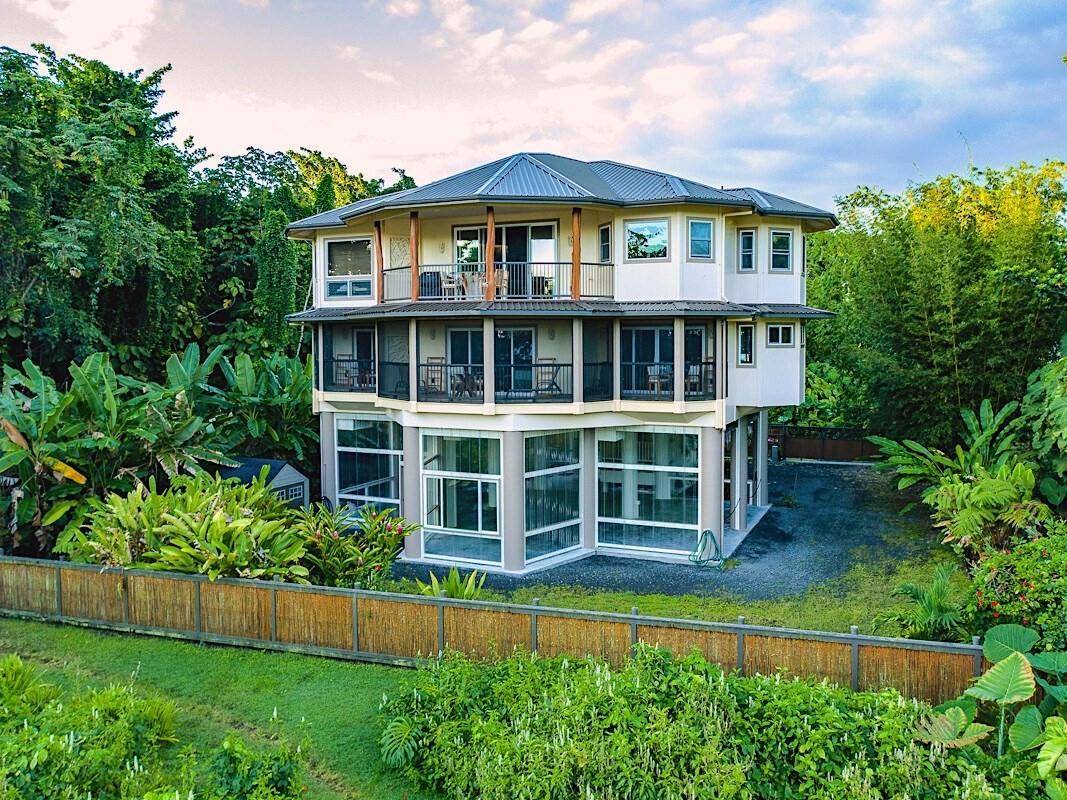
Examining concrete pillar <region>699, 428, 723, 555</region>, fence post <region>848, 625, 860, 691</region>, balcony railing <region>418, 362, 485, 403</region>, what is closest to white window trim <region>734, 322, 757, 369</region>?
concrete pillar <region>699, 428, 723, 555</region>

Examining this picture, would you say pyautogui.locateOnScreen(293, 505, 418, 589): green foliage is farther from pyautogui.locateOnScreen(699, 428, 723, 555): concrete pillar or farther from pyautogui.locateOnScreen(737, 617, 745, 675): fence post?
pyautogui.locateOnScreen(699, 428, 723, 555): concrete pillar

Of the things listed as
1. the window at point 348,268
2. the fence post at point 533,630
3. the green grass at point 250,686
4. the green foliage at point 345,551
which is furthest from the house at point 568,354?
the green grass at point 250,686

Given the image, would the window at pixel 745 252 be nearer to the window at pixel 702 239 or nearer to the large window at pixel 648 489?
the window at pixel 702 239

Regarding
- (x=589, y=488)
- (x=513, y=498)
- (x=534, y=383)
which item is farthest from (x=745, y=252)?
(x=513, y=498)

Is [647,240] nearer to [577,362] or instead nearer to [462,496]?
[577,362]

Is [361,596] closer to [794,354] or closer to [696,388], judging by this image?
[696,388]

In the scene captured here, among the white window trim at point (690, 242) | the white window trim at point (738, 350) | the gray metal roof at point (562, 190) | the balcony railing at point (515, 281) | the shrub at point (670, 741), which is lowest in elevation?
the shrub at point (670, 741)
